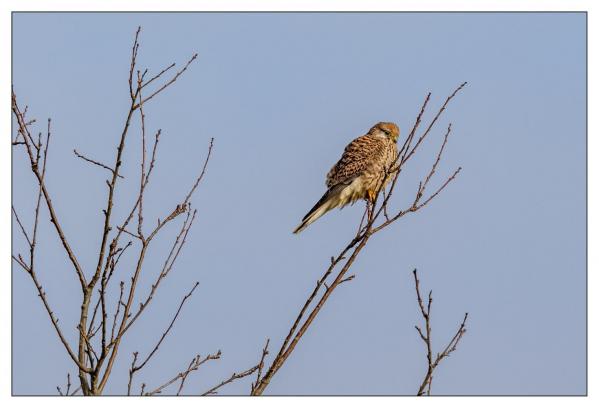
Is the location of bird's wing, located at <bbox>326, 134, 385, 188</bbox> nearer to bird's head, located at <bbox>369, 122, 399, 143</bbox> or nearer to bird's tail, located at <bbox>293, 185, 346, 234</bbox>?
bird's tail, located at <bbox>293, 185, 346, 234</bbox>

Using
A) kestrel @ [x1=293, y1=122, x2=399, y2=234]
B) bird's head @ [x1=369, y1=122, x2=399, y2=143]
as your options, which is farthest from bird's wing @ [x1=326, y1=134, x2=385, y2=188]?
bird's head @ [x1=369, y1=122, x2=399, y2=143]

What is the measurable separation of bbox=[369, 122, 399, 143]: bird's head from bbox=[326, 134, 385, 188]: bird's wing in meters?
0.18

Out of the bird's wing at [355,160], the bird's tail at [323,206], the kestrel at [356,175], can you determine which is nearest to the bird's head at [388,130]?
the bird's wing at [355,160]

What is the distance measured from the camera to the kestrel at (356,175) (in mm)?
6919

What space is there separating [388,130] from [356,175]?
98cm

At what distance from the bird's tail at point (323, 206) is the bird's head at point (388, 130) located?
3.55 feet

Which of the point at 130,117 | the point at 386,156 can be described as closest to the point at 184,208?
the point at 130,117

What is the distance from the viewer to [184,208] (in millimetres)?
3963

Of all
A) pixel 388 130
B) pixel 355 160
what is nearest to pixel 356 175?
→ pixel 355 160

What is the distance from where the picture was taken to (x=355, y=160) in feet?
23.6

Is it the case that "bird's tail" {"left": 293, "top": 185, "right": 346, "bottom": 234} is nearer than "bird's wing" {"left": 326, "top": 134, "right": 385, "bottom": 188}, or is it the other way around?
"bird's tail" {"left": 293, "top": 185, "right": 346, "bottom": 234}

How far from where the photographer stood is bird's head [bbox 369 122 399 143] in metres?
7.82

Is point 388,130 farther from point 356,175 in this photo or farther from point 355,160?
point 356,175

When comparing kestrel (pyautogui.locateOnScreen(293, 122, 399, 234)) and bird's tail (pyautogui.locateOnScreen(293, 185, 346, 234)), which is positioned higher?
kestrel (pyautogui.locateOnScreen(293, 122, 399, 234))
